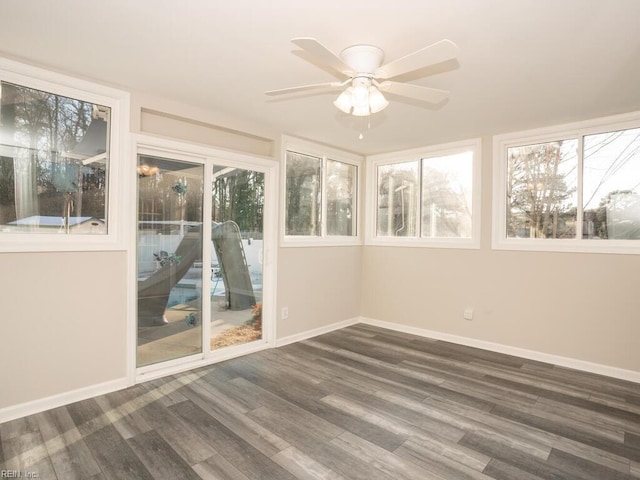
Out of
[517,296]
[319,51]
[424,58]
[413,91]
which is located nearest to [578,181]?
[517,296]

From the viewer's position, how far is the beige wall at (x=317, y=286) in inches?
171

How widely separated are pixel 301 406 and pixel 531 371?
233 centimetres

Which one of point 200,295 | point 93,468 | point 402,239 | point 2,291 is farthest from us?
point 402,239

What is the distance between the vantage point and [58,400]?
2727mm

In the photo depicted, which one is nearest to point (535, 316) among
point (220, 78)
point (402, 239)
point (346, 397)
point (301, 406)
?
point (402, 239)

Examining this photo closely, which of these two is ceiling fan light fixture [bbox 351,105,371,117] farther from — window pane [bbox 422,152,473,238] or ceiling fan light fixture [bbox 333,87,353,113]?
window pane [bbox 422,152,473,238]

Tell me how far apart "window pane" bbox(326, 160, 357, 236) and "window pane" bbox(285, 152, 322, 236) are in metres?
0.21

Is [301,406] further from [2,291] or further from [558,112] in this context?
[558,112]

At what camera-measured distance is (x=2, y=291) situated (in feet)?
8.24

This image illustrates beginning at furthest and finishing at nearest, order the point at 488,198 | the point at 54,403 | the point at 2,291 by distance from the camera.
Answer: the point at 488,198
the point at 54,403
the point at 2,291

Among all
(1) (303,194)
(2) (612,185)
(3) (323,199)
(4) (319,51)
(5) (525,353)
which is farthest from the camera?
(3) (323,199)

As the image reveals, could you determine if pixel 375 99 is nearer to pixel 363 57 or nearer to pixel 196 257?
pixel 363 57

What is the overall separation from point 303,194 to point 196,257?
1635 mm

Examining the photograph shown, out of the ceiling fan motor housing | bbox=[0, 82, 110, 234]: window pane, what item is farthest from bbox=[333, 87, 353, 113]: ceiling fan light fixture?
bbox=[0, 82, 110, 234]: window pane
